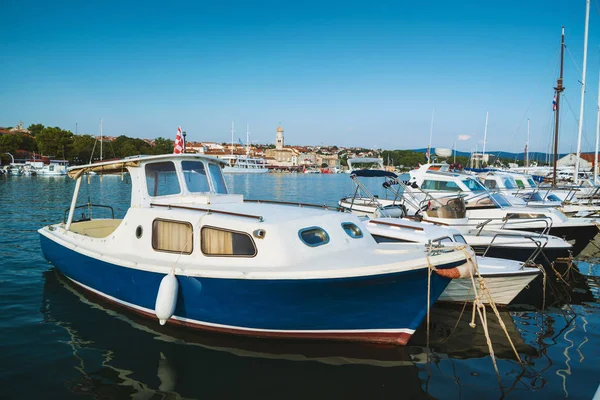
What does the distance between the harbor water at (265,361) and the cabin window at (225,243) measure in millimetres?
1671

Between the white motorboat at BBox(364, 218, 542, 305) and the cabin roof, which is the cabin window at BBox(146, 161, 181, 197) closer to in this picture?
the cabin roof

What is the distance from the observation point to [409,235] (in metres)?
11.4

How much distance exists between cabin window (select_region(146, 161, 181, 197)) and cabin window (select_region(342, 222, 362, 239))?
4118 millimetres

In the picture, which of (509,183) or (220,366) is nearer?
(220,366)

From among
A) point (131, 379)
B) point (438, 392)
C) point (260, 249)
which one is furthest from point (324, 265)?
point (131, 379)

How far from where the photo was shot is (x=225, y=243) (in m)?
7.84

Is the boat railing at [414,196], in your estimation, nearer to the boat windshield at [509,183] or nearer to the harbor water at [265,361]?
the harbor water at [265,361]

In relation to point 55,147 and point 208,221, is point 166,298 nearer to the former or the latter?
point 208,221

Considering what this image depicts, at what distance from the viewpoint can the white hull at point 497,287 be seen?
32.9 feet

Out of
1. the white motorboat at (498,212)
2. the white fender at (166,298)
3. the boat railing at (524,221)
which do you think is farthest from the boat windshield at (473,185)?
the white fender at (166,298)

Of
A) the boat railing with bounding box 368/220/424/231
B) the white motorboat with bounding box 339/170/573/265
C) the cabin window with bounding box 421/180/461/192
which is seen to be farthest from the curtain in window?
the cabin window with bounding box 421/180/461/192

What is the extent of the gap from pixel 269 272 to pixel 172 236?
8.33ft

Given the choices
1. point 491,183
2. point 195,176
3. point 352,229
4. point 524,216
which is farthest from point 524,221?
point 195,176

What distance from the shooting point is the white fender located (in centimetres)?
756
